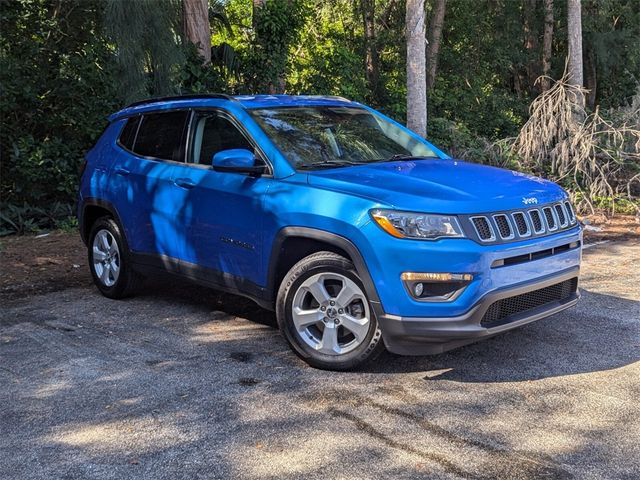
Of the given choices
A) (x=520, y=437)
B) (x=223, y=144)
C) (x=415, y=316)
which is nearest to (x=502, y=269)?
(x=415, y=316)

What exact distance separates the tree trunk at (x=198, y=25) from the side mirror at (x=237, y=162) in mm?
8674

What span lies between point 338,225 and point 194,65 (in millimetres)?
9290

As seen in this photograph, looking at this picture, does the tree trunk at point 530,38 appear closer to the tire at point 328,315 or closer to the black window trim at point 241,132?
the black window trim at point 241,132

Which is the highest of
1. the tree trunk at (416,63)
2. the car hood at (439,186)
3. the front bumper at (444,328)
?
the tree trunk at (416,63)

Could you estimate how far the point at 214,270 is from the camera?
5.47 metres

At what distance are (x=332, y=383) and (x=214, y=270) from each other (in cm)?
147

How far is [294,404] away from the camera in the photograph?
4219 millimetres

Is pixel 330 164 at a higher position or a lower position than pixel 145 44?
lower

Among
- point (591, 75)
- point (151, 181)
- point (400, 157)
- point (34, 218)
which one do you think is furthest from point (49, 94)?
point (591, 75)

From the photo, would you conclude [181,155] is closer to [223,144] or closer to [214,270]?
[223,144]

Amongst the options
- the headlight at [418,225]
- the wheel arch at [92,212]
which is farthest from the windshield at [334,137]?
the wheel arch at [92,212]

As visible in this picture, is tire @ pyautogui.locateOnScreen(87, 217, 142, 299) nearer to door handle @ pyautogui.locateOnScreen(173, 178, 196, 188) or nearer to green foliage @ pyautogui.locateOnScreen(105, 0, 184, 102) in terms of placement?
door handle @ pyautogui.locateOnScreen(173, 178, 196, 188)

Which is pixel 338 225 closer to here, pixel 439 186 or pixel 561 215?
pixel 439 186

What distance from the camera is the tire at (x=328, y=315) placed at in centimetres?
454
